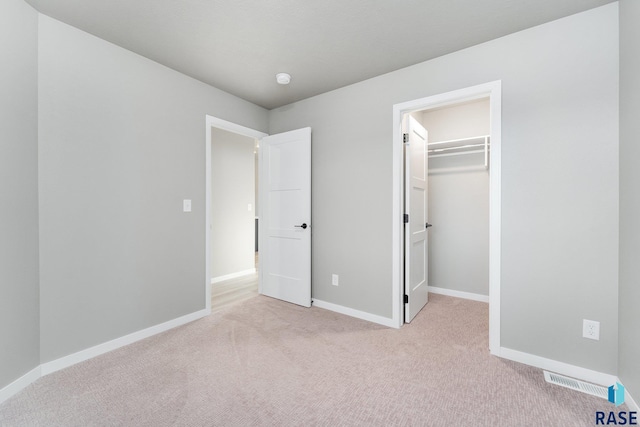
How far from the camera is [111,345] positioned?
2270mm

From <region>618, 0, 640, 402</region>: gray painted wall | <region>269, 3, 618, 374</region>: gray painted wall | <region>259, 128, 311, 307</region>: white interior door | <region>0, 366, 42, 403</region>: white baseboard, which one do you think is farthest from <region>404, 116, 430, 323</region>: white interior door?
<region>0, 366, 42, 403</region>: white baseboard

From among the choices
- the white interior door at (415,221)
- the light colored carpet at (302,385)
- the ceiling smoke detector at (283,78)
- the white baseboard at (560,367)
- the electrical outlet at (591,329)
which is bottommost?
the light colored carpet at (302,385)

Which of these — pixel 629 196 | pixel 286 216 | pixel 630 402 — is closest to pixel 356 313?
pixel 286 216

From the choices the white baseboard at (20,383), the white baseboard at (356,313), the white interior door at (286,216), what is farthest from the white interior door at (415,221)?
the white baseboard at (20,383)

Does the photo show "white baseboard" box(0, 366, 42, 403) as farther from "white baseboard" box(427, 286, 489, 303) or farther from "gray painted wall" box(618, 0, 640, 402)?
"white baseboard" box(427, 286, 489, 303)

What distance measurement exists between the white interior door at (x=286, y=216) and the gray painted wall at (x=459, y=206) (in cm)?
187

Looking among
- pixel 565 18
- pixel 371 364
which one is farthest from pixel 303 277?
pixel 565 18

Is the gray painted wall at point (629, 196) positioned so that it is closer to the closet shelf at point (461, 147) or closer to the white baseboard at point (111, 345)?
the closet shelf at point (461, 147)

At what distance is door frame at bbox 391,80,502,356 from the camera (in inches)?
85.9

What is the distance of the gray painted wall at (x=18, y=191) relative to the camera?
1.68m

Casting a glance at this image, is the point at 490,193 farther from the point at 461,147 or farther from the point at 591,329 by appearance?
the point at 461,147

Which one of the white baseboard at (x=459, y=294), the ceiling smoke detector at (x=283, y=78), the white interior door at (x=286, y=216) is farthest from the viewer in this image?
the white baseboard at (x=459, y=294)

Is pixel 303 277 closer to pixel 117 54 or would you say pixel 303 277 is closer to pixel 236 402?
pixel 236 402

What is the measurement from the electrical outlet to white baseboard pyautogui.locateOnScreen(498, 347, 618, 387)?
0.75 ft
